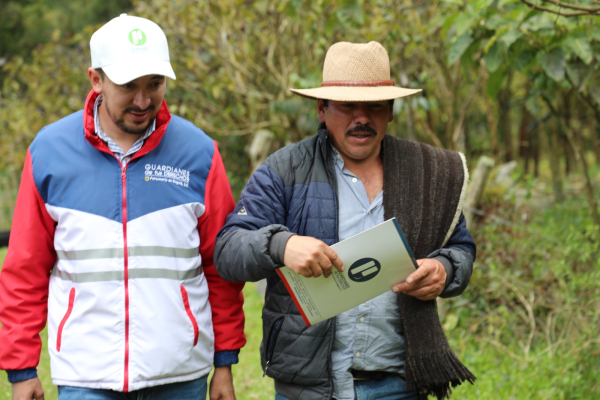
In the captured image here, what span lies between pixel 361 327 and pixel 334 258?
18.7 inches

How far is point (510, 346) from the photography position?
4.66 metres

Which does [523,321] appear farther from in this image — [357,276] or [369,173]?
[357,276]

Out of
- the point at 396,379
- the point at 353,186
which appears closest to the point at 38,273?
the point at 353,186

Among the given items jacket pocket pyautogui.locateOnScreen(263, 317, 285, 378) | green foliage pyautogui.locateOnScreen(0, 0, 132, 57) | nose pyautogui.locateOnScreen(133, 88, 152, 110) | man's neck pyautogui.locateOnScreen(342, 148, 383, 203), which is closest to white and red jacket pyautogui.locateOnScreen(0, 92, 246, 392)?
nose pyautogui.locateOnScreen(133, 88, 152, 110)

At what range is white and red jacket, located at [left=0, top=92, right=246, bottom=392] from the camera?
92.0 inches

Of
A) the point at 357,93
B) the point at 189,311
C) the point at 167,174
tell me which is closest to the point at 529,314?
the point at 357,93

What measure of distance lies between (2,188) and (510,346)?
36.9ft

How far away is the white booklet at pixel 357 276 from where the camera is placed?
83.8 inches

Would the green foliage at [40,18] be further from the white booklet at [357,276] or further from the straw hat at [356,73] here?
the white booklet at [357,276]

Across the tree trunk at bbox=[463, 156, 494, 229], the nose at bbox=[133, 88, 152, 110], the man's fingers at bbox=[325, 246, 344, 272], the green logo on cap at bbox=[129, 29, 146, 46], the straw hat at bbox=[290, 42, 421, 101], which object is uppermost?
the green logo on cap at bbox=[129, 29, 146, 46]

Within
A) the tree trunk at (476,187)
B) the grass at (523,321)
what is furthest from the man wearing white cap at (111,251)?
the tree trunk at (476,187)

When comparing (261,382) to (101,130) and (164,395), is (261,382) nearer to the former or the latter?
(164,395)

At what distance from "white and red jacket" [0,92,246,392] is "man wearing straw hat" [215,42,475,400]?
0.81 feet

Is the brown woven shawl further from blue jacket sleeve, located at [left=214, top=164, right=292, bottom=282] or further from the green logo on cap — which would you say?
the green logo on cap
